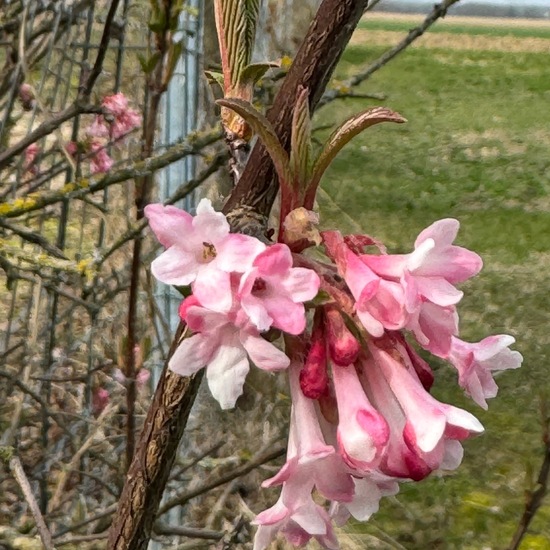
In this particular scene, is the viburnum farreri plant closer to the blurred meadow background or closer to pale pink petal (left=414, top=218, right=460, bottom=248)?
pale pink petal (left=414, top=218, right=460, bottom=248)

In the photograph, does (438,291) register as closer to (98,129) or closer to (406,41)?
(406,41)

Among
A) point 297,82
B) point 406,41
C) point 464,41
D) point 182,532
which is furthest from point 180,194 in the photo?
point 464,41

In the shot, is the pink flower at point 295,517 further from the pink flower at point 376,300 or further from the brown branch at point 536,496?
the brown branch at point 536,496

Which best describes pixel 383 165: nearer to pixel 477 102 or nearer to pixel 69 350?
pixel 477 102

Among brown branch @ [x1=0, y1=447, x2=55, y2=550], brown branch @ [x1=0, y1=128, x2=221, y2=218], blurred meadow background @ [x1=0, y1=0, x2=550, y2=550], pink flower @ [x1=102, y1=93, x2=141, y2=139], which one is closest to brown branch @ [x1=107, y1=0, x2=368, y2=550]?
brown branch @ [x1=0, y1=447, x2=55, y2=550]

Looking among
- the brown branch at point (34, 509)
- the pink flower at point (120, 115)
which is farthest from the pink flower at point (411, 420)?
the pink flower at point (120, 115)

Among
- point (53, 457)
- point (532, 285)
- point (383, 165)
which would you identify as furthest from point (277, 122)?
point (383, 165)

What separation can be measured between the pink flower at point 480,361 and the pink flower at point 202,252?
13 centimetres

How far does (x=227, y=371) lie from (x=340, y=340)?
59 mm

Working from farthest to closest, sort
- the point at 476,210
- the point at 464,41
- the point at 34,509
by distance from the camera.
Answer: the point at 464,41 < the point at 476,210 < the point at 34,509

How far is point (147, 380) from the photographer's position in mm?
1992

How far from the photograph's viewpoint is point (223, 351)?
0.43m

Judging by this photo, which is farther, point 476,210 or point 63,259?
point 476,210

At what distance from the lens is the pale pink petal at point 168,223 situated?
43cm
